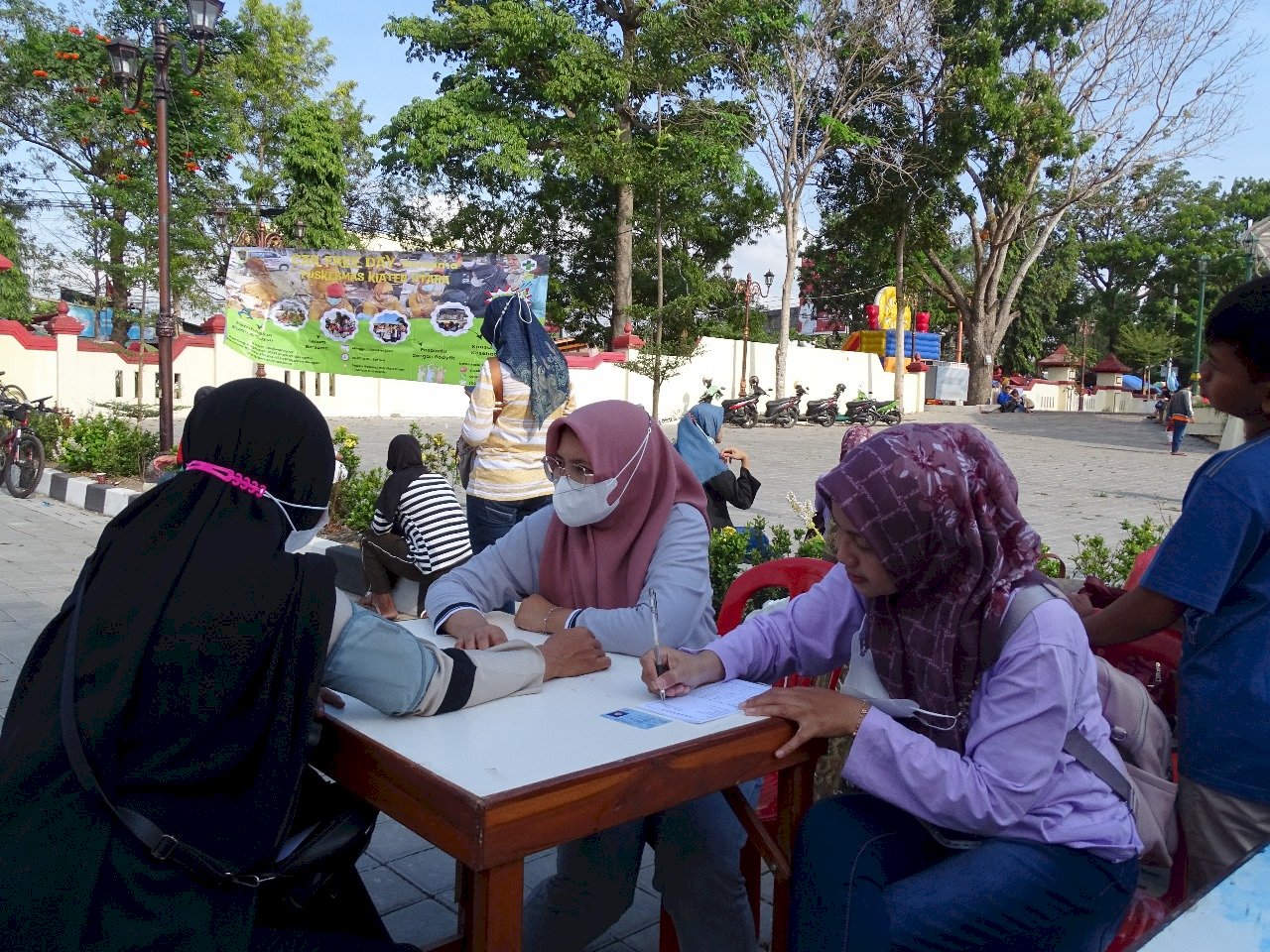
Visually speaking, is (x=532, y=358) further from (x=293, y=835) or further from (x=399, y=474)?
(x=293, y=835)

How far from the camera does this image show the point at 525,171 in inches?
853

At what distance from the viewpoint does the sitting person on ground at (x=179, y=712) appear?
1.45 meters

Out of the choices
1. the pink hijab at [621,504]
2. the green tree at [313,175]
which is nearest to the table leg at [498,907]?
the pink hijab at [621,504]

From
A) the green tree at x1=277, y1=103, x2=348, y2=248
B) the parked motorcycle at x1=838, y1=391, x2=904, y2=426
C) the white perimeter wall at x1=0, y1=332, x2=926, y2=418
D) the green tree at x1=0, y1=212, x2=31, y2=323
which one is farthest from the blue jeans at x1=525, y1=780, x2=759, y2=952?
the green tree at x1=0, y1=212, x2=31, y2=323

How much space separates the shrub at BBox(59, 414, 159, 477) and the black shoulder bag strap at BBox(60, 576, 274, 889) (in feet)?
34.6

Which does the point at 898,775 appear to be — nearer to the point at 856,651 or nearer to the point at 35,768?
the point at 856,651

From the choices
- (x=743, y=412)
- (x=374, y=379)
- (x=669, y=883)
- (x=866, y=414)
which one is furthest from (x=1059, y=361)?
(x=669, y=883)

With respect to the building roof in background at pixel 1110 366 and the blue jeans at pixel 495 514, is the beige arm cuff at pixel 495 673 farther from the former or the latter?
the building roof in background at pixel 1110 366

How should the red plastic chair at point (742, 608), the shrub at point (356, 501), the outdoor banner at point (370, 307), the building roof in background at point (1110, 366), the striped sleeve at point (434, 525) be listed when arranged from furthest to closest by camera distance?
the building roof in background at point (1110, 366) < the outdoor banner at point (370, 307) < the shrub at point (356, 501) < the striped sleeve at point (434, 525) < the red plastic chair at point (742, 608)

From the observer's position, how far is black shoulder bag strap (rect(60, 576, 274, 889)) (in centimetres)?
144

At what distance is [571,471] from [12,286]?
25.2 meters

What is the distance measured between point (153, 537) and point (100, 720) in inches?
10.6

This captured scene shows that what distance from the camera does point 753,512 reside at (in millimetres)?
9578

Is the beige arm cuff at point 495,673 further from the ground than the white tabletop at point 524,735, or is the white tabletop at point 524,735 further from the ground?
the beige arm cuff at point 495,673
